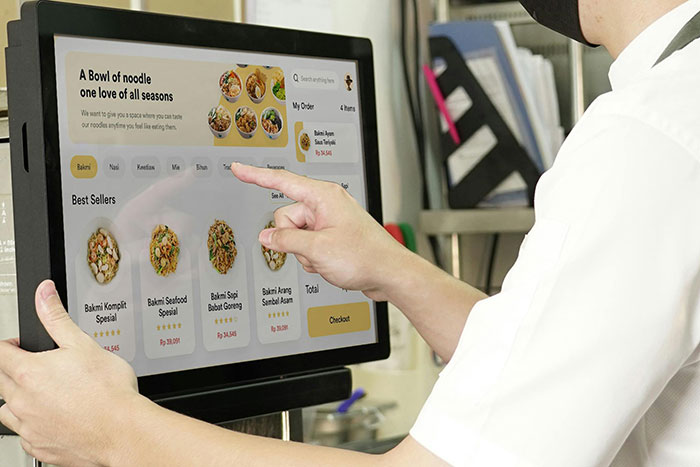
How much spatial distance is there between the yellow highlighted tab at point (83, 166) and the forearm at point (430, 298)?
13.3 inches

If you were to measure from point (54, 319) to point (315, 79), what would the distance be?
0.39 m

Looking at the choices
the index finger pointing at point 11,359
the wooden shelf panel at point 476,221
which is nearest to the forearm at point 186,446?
the index finger pointing at point 11,359

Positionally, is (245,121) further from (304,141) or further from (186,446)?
(186,446)

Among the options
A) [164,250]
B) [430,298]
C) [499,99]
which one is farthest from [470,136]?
[164,250]

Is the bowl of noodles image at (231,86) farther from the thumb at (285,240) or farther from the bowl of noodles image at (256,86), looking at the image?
the thumb at (285,240)

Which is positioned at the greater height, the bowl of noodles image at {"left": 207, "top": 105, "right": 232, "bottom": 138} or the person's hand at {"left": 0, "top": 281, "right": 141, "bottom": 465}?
the bowl of noodles image at {"left": 207, "top": 105, "right": 232, "bottom": 138}

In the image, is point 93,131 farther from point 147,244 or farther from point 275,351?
point 275,351

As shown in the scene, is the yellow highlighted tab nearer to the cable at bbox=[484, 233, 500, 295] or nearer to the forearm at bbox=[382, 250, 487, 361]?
the forearm at bbox=[382, 250, 487, 361]

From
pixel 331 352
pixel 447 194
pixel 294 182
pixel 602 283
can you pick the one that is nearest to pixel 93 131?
pixel 294 182

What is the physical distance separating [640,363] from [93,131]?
49 cm

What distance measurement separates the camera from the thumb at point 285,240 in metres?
0.92

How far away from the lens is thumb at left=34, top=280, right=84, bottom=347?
0.78 meters

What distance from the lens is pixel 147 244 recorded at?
33.9 inches

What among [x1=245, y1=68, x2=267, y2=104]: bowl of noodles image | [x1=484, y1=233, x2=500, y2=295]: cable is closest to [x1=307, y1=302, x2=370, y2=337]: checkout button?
[x1=245, y1=68, x2=267, y2=104]: bowl of noodles image
